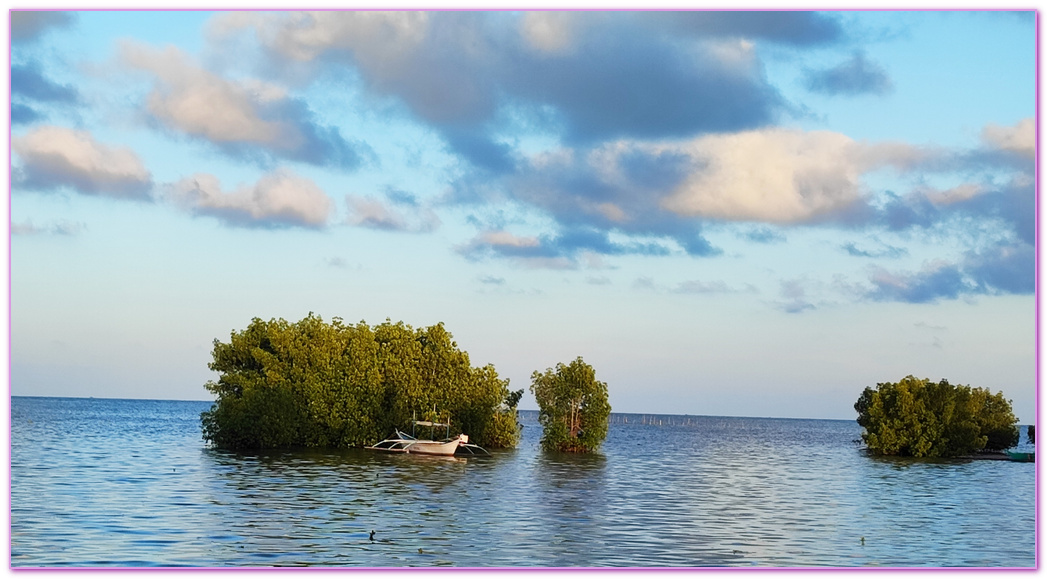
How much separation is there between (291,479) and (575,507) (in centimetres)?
1854

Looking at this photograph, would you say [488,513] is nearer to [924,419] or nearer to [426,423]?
[426,423]

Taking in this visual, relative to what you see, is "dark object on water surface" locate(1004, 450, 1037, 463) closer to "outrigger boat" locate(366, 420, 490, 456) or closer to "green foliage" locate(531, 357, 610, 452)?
"green foliage" locate(531, 357, 610, 452)

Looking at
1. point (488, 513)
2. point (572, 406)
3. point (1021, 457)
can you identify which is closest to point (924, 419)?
point (1021, 457)

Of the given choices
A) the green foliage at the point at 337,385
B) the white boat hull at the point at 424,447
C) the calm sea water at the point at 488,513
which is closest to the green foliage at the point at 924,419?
the calm sea water at the point at 488,513

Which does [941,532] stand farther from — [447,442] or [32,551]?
[447,442]

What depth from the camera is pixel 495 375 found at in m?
96.2

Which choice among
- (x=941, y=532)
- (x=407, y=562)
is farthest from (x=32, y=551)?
(x=941, y=532)

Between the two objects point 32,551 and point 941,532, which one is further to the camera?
point 941,532

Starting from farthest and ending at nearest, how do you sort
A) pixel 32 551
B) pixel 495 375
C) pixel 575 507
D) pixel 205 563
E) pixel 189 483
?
pixel 495 375 < pixel 189 483 < pixel 575 507 < pixel 32 551 < pixel 205 563

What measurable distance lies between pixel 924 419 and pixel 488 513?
2762 inches

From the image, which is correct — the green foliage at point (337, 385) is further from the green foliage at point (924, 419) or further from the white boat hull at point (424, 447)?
the green foliage at point (924, 419)

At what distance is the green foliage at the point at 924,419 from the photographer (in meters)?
105

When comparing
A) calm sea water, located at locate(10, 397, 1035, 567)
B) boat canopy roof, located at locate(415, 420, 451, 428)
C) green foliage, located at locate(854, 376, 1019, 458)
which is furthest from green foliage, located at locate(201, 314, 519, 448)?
green foliage, located at locate(854, 376, 1019, 458)

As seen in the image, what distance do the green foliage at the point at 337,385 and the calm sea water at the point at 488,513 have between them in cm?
373
